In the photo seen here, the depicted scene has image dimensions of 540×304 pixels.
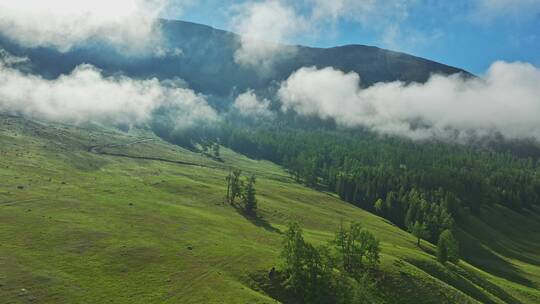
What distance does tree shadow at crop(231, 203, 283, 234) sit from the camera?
129 metres

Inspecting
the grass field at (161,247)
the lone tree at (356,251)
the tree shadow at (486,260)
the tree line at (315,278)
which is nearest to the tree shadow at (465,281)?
the grass field at (161,247)

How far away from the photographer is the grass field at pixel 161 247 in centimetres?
7119

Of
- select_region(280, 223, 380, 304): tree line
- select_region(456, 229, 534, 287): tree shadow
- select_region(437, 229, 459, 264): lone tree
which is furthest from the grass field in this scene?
select_region(280, 223, 380, 304): tree line

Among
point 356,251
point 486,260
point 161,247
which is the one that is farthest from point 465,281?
point 161,247

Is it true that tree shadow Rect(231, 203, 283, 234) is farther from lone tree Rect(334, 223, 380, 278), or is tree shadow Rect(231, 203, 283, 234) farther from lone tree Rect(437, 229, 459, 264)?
lone tree Rect(437, 229, 459, 264)

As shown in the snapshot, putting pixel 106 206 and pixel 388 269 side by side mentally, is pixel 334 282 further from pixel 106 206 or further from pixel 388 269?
pixel 106 206

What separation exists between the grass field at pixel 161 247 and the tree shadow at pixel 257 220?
95 centimetres

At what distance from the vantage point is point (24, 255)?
248 feet

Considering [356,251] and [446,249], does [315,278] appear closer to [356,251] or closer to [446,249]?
[356,251]

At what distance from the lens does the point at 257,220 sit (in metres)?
138

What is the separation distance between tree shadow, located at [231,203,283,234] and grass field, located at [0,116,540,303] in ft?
3.10

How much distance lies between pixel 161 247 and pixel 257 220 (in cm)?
5073

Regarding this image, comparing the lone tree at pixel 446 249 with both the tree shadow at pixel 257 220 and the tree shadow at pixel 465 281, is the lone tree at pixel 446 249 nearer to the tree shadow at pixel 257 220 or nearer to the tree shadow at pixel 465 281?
the tree shadow at pixel 465 281

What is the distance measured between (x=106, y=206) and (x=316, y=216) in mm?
73742
